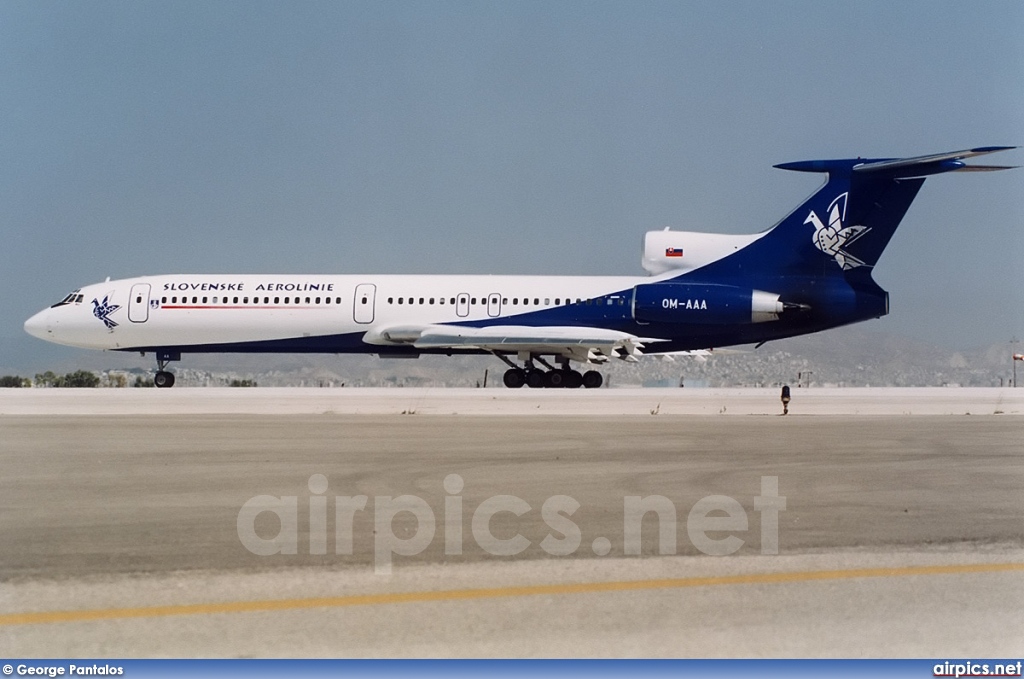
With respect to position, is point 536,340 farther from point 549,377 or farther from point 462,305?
point 462,305

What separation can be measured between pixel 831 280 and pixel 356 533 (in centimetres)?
2519

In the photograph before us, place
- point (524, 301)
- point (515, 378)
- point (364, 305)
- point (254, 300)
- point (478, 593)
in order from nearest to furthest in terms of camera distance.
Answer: point (478, 593)
point (524, 301)
point (515, 378)
point (364, 305)
point (254, 300)

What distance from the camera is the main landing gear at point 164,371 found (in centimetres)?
3222

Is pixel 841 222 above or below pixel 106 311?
above

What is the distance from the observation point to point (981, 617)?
5203 mm

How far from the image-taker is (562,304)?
30797 mm

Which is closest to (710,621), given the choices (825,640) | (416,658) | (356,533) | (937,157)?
(825,640)

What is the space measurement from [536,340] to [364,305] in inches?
215

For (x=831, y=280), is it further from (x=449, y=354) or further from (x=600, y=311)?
(x=449, y=354)

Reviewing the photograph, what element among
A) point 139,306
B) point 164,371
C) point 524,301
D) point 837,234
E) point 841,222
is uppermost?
point 841,222

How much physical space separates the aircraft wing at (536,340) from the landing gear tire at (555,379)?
0.61m

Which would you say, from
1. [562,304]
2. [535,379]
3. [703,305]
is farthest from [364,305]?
[703,305]

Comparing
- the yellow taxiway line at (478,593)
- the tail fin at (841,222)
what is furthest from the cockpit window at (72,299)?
the yellow taxiway line at (478,593)

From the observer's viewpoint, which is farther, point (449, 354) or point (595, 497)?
point (449, 354)
